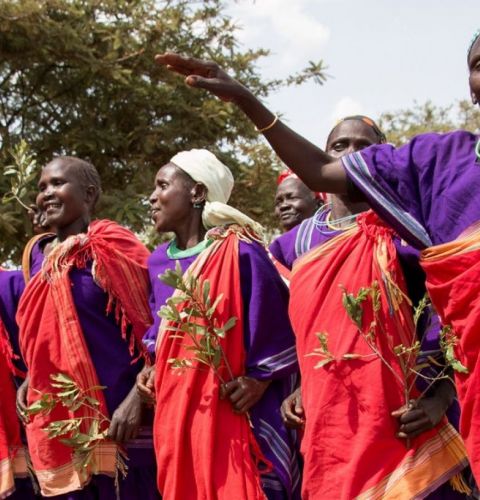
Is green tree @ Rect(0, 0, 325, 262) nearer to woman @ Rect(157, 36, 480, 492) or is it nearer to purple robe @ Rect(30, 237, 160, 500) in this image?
purple robe @ Rect(30, 237, 160, 500)

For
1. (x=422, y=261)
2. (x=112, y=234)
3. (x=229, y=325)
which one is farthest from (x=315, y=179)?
(x=112, y=234)

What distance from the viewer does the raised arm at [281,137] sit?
10.4ft

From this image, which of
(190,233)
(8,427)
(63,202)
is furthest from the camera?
(8,427)

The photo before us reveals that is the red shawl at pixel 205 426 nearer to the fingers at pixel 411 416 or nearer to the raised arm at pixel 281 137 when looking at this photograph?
the fingers at pixel 411 416

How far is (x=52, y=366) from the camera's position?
4785 mm

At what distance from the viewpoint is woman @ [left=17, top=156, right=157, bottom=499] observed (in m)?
4.69

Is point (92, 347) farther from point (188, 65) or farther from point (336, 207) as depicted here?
point (188, 65)

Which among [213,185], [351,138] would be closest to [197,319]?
[213,185]

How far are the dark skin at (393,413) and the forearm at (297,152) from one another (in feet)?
2.61

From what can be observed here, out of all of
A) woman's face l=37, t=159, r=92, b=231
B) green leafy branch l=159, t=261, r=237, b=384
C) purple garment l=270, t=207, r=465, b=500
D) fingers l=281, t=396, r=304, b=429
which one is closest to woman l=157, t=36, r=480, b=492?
purple garment l=270, t=207, r=465, b=500

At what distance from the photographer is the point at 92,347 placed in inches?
190

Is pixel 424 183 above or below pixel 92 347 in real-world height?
above

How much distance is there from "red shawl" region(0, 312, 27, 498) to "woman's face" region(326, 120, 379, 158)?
2409mm

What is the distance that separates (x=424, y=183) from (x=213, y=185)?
6.38ft
